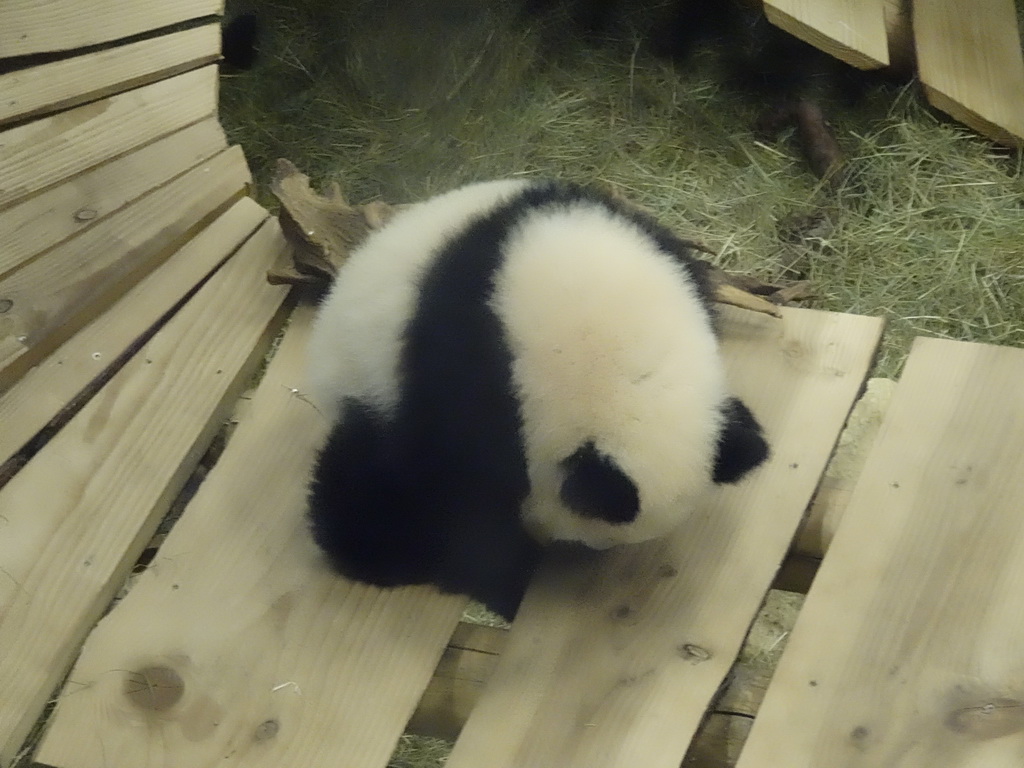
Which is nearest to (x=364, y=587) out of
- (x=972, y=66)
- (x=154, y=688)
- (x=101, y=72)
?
(x=154, y=688)

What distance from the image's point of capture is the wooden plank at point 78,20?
2.36m

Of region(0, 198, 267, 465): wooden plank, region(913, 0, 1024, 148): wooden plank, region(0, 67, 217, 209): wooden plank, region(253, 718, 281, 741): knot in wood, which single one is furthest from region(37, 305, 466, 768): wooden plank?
region(913, 0, 1024, 148): wooden plank

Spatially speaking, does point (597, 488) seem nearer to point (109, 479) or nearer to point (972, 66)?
point (109, 479)

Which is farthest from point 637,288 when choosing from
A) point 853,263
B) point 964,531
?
point 853,263

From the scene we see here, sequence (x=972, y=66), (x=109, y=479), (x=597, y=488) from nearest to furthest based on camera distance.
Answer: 1. (x=597, y=488)
2. (x=109, y=479)
3. (x=972, y=66)

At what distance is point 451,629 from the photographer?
1796 mm

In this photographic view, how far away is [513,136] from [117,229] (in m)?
1.58

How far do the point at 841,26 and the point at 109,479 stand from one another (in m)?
2.56

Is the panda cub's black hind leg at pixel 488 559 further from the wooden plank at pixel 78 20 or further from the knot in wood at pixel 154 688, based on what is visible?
the wooden plank at pixel 78 20

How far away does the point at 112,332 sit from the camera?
2.28 metres

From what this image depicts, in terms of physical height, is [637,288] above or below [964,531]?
above

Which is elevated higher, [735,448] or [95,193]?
[95,193]

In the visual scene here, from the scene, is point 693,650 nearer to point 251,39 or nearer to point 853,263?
point 853,263

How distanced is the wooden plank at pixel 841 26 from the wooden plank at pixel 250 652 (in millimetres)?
2149
